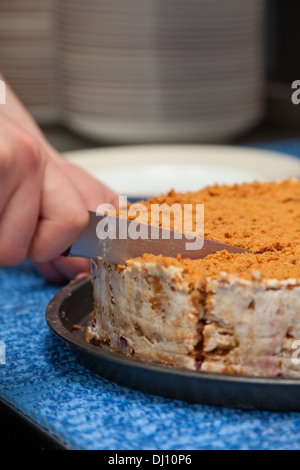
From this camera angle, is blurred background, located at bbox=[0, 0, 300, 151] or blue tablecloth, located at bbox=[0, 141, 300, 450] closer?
blue tablecloth, located at bbox=[0, 141, 300, 450]

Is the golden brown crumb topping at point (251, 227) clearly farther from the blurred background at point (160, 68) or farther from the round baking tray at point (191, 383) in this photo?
the blurred background at point (160, 68)

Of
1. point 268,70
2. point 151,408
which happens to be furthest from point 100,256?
point 268,70

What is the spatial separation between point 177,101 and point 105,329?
1.50 metres

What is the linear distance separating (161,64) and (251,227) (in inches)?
54.8

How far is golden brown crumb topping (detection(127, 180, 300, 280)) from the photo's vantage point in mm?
974

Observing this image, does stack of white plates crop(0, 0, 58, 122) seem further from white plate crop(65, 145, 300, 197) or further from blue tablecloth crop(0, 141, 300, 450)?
blue tablecloth crop(0, 141, 300, 450)

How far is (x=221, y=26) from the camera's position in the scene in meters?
2.41

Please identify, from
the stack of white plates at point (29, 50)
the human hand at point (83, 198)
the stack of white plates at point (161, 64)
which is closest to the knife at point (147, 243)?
the human hand at point (83, 198)

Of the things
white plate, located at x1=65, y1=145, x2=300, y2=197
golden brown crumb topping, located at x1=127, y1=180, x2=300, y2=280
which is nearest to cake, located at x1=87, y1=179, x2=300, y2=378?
golden brown crumb topping, located at x1=127, y1=180, x2=300, y2=280

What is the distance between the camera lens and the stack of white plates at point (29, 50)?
2945mm

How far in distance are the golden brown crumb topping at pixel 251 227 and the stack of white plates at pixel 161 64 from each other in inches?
42.7

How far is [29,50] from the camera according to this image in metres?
2.96

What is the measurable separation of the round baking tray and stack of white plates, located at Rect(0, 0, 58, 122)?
211cm

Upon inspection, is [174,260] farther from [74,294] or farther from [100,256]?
[74,294]
